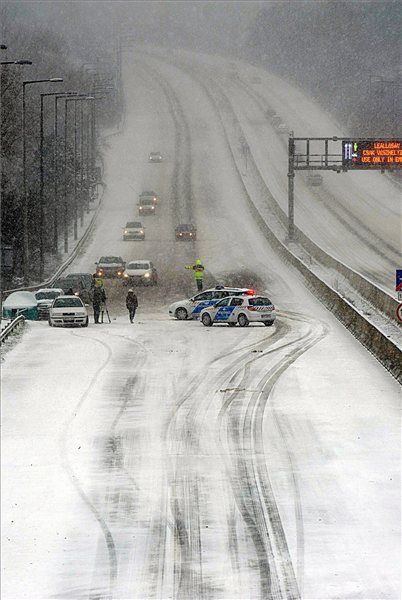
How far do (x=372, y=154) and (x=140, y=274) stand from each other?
18.8 metres

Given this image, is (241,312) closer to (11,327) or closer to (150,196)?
(11,327)

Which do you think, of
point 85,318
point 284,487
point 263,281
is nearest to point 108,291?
point 263,281

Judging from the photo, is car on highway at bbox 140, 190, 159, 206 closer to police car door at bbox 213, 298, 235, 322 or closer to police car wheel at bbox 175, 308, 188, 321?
police car wheel at bbox 175, 308, 188, 321

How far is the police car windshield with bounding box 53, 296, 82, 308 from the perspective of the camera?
156 ft

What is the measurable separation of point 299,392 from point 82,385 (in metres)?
5.43

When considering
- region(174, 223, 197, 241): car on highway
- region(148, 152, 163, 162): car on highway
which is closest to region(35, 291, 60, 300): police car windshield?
region(174, 223, 197, 241): car on highway

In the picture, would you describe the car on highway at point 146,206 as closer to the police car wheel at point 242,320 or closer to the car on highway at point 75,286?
the car on highway at point 75,286

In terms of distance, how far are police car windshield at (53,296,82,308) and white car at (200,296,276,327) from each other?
4.75m

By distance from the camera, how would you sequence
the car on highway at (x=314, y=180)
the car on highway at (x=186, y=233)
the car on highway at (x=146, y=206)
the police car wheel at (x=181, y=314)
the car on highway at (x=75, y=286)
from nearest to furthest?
the police car wheel at (x=181, y=314) < the car on highway at (x=75, y=286) < the car on highway at (x=186, y=233) < the car on highway at (x=146, y=206) < the car on highway at (x=314, y=180)

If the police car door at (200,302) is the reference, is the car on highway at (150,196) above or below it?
above

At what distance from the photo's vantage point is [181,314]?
5059 cm

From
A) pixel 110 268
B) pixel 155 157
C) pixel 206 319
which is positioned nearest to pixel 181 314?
pixel 206 319

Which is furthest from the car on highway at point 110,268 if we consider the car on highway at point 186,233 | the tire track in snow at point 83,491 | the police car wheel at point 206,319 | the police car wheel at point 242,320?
the tire track in snow at point 83,491

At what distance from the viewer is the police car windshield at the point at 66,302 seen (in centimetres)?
4747
